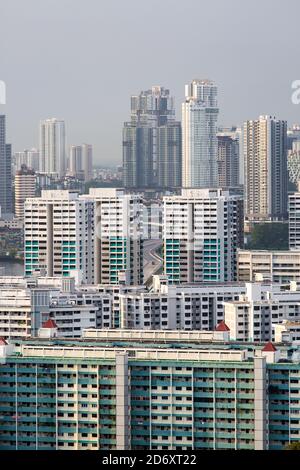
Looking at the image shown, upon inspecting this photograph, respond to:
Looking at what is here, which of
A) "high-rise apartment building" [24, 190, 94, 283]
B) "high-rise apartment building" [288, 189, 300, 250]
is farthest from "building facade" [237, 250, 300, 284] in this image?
"high-rise apartment building" [288, 189, 300, 250]

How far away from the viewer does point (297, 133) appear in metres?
12.4

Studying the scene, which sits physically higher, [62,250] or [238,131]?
[238,131]

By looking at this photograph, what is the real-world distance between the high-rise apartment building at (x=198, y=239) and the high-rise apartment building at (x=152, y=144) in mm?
505

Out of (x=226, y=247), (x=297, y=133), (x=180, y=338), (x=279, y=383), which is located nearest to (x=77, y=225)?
(x=226, y=247)

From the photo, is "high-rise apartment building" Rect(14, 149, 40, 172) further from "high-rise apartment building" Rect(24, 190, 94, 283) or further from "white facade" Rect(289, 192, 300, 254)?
"white facade" Rect(289, 192, 300, 254)

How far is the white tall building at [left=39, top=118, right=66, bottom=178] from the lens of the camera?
10.2 meters

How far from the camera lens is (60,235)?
10.8 m

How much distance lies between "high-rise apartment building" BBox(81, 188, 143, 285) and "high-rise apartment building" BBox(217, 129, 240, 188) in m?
2.23

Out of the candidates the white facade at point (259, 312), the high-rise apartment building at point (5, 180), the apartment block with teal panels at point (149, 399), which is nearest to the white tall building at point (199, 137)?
the high-rise apartment building at point (5, 180)

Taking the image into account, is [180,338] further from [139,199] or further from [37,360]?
[139,199]

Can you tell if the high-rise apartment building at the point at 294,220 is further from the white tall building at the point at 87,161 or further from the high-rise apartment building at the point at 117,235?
the high-rise apartment building at the point at 117,235

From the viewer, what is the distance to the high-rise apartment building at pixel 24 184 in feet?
38.6

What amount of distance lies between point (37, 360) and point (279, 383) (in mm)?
796
